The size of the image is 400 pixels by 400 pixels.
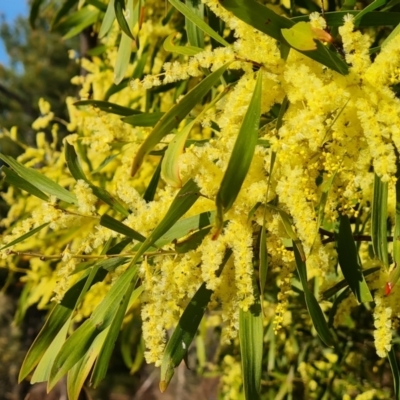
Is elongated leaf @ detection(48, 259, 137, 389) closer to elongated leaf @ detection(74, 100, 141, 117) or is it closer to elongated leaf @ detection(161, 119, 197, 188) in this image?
elongated leaf @ detection(161, 119, 197, 188)

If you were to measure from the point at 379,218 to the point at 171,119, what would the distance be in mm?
287

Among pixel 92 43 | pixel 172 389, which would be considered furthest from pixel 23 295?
pixel 172 389

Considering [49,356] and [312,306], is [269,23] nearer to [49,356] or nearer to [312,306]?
[312,306]

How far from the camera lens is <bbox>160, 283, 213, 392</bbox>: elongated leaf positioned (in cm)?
77

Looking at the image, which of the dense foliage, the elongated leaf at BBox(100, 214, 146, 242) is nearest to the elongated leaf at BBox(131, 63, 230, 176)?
the dense foliage

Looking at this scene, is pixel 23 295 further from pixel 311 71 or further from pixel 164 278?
pixel 311 71

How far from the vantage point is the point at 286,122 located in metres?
0.68

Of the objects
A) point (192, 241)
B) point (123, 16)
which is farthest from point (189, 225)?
point (123, 16)

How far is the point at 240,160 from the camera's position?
0.59 meters

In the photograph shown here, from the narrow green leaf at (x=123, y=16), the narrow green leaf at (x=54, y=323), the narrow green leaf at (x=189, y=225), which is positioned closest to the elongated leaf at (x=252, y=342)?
the narrow green leaf at (x=189, y=225)

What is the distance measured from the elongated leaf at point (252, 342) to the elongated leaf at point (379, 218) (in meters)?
0.16

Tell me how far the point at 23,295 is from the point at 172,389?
19.3 feet

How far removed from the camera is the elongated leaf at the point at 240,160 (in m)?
0.58

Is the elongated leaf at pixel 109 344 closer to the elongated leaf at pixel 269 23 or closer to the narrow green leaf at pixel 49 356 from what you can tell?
the narrow green leaf at pixel 49 356
